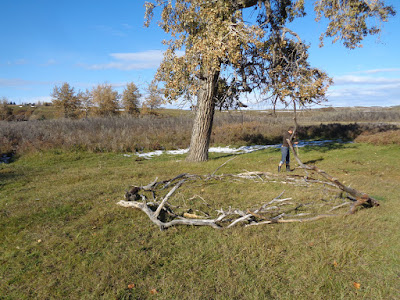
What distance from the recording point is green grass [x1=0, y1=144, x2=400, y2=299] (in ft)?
10.2

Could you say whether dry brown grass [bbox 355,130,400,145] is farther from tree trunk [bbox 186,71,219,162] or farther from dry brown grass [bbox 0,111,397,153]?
tree trunk [bbox 186,71,219,162]

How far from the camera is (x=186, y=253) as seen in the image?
12.8ft

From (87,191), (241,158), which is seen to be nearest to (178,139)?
(241,158)

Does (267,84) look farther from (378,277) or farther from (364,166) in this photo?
(378,277)

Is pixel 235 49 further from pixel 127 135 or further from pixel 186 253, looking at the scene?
pixel 127 135

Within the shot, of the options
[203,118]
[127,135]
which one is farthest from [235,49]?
[127,135]

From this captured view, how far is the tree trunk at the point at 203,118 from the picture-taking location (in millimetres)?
11062

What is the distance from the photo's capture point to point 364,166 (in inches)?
409

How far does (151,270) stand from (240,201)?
10.1 ft

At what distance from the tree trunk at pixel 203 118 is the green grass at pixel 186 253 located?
5.10 metres

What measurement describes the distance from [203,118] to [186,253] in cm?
795

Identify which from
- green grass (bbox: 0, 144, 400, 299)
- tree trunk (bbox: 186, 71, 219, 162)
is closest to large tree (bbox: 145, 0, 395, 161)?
tree trunk (bbox: 186, 71, 219, 162)

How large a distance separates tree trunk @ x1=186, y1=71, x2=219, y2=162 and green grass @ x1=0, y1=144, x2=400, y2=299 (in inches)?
201

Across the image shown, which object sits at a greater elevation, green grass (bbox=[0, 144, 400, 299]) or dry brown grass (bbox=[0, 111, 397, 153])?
dry brown grass (bbox=[0, 111, 397, 153])
